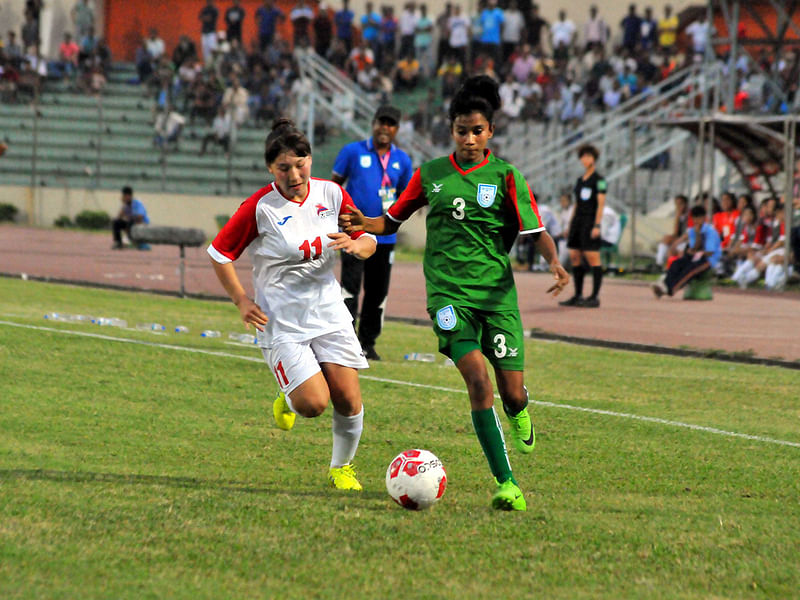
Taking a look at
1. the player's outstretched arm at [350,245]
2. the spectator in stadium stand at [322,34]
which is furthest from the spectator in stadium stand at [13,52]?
the player's outstretched arm at [350,245]

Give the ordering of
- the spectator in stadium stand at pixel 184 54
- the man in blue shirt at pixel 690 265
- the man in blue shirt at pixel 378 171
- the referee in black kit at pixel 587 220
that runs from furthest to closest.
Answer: the spectator in stadium stand at pixel 184 54, the man in blue shirt at pixel 690 265, the referee in black kit at pixel 587 220, the man in blue shirt at pixel 378 171

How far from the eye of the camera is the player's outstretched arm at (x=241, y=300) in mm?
6504

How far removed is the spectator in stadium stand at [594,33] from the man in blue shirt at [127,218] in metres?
12.6

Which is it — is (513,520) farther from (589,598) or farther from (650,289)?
(650,289)

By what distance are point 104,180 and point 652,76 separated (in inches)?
572

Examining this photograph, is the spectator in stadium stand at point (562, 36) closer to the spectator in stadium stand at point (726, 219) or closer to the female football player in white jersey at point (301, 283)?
the spectator in stadium stand at point (726, 219)

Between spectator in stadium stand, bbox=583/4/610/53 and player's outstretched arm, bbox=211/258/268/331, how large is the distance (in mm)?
28030

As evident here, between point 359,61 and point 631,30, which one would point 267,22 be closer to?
point 359,61

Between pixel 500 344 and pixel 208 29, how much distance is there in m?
33.6

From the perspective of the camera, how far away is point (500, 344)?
6.59 meters

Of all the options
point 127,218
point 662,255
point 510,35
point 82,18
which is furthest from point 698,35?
point 82,18

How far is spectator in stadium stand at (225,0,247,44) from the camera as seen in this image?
125 feet

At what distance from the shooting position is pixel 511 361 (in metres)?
6.62

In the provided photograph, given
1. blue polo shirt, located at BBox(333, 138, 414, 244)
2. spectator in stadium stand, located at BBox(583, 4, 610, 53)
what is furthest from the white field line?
spectator in stadium stand, located at BBox(583, 4, 610, 53)
